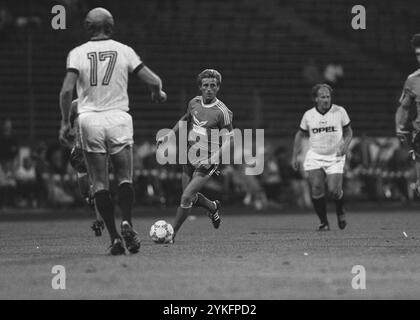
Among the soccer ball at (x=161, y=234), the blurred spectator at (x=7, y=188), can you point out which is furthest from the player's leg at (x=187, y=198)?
the blurred spectator at (x=7, y=188)

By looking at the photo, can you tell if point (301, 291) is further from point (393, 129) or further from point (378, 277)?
point (393, 129)

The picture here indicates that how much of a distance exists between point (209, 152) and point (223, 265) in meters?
4.51

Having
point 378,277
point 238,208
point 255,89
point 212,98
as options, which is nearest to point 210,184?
point 238,208

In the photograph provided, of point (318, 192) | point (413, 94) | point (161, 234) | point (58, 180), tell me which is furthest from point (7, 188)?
point (413, 94)

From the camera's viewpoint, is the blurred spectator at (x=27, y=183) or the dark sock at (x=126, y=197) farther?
the blurred spectator at (x=27, y=183)

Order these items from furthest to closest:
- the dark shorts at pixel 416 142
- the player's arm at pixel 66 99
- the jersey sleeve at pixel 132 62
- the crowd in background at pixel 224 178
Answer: the crowd in background at pixel 224 178
the dark shorts at pixel 416 142
the jersey sleeve at pixel 132 62
the player's arm at pixel 66 99

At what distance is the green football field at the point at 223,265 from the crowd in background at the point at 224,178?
9708 millimetres

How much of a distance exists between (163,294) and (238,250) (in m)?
4.26

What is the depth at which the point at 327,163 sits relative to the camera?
57.9ft

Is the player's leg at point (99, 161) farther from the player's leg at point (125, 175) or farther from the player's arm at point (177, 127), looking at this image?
the player's arm at point (177, 127)

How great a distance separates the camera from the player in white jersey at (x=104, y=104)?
11.4 m

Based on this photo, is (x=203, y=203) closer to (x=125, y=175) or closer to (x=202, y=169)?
(x=202, y=169)

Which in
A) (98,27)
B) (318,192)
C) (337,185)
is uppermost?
(98,27)

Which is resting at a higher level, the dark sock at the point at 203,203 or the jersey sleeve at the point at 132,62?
the jersey sleeve at the point at 132,62
